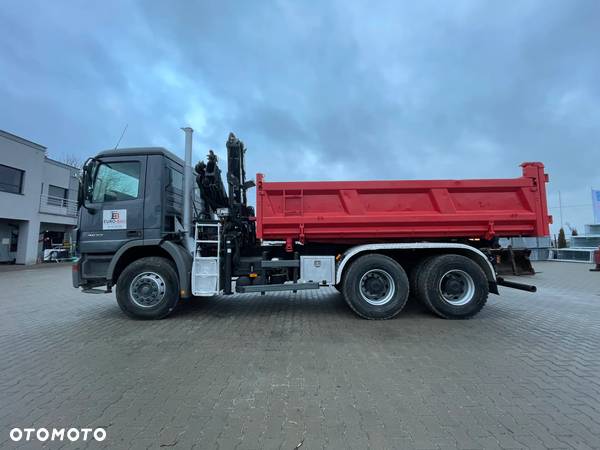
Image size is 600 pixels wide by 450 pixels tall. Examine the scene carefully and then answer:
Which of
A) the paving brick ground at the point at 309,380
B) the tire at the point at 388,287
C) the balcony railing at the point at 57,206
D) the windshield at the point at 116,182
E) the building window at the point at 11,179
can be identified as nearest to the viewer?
the paving brick ground at the point at 309,380

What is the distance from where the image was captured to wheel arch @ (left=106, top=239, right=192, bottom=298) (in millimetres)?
5254

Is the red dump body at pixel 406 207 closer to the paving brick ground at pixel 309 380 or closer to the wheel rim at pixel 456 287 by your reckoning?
the wheel rim at pixel 456 287

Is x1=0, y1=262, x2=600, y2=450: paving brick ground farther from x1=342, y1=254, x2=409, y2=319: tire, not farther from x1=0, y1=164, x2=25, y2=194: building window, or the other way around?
x1=0, y1=164, x2=25, y2=194: building window

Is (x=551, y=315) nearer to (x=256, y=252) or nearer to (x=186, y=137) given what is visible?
(x=256, y=252)

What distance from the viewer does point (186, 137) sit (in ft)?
19.1

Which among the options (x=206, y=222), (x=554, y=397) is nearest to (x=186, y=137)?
(x=206, y=222)

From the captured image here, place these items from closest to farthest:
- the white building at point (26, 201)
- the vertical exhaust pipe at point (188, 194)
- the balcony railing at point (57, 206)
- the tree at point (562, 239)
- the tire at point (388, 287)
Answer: the tire at point (388, 287)
the vertical exhaust pipe at point (188, 194)
the white building at point (26, 201)
the balcony railing at point (57, 206)
the tree at point (562, 239)

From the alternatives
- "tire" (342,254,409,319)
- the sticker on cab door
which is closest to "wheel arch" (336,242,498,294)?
"tire" (342,254,409,319)

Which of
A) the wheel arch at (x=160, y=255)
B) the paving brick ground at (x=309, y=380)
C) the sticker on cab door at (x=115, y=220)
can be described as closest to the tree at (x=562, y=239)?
the paving brick ground at (x=309, y=380)

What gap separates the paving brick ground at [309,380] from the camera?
234cm

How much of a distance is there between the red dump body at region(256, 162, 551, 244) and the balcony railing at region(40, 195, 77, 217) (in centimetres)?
2218

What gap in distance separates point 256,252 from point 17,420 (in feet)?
12.7

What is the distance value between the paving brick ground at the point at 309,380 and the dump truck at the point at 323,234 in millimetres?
553

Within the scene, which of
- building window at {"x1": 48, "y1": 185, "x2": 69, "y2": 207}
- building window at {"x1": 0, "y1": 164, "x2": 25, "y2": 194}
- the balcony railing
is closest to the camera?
building window at {"x1": 0, "y1": 164, "x2": 25, "y2": 194}
